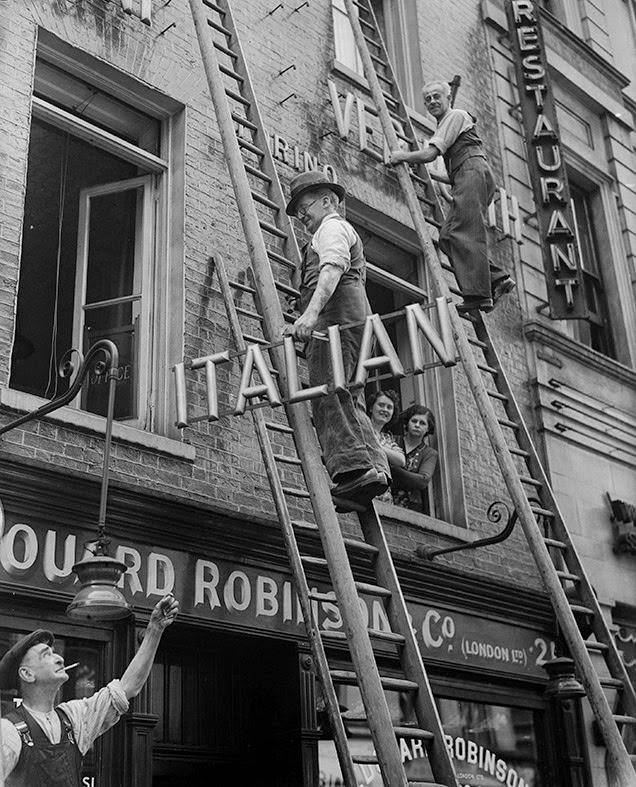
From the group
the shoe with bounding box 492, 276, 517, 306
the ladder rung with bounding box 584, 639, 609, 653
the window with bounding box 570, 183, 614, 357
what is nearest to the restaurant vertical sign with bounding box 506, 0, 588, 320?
the window with bounding box 570, 183, 614, 357

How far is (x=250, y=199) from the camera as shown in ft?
21.4

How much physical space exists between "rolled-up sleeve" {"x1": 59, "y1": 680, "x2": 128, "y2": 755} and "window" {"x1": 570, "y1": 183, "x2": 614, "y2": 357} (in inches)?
306

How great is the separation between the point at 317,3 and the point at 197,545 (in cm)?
554

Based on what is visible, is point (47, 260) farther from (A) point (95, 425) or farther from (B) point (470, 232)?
(B) point (470, 232)

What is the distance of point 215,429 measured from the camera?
764cm

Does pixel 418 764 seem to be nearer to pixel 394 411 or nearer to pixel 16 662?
pixel 394 411

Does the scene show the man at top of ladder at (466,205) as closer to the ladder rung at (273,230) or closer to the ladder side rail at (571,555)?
the ladder side rail at (571,555)

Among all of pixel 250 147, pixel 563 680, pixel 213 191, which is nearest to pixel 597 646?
pixel 563 680

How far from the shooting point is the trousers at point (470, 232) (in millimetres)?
7906

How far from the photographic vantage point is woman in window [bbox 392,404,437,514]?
902cm

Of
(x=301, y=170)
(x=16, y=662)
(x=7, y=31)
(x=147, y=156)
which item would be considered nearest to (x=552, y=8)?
(x=301, y=170)

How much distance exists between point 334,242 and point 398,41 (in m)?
6.12

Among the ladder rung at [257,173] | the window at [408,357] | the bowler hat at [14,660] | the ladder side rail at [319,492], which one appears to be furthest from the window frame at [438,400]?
the bowler hat at [14,660]

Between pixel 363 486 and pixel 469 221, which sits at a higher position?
pixel 469 221
